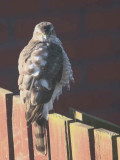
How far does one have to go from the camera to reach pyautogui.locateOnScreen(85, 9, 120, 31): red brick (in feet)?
15.3

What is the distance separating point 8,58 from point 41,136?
1.90 metres

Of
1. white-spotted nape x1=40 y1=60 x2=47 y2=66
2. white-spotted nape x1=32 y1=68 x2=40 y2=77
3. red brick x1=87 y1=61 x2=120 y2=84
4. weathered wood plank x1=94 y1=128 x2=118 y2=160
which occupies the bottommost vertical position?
weathered wood plank x1=94 y1=128 x2=118 y2=160

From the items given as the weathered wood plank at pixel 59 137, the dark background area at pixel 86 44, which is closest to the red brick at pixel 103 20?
the dark background area at pixel 86 44

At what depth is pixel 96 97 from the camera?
15.4ft

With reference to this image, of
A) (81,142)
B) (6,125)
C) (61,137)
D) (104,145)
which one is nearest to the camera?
(104,145)

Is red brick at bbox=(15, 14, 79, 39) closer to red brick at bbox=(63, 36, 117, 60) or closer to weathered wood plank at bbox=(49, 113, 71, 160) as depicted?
red brick at bbox=(63, 36, 117, 60)

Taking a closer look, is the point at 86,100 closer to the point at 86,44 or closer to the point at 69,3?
the point at 86,44

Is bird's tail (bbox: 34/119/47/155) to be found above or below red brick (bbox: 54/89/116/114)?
below

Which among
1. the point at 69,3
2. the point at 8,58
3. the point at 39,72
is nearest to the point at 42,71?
the point at 39,72

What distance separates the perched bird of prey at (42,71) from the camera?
3.52 meters

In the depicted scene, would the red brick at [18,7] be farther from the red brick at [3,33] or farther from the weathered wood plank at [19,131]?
the weathered wood plank at [19,131]

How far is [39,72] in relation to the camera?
388 cm

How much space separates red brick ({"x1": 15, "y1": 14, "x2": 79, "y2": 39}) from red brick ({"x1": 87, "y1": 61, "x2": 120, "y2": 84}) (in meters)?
0.32

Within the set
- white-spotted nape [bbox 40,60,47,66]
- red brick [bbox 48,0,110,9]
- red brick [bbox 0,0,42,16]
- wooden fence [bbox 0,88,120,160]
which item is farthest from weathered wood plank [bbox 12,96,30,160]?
red brick [bbox 48,0,110,9]
